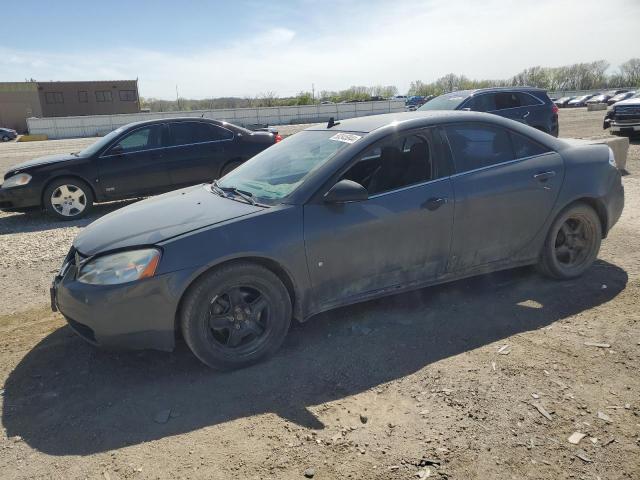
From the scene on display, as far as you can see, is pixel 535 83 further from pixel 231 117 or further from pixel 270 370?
pixel 270 370

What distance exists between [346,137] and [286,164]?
0.54m

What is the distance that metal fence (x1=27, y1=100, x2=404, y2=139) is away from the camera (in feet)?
122

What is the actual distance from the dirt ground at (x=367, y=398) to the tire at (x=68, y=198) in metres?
4.13

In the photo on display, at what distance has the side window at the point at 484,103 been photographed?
1096cm

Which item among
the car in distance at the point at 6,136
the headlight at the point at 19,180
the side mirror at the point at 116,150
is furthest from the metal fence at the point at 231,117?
the headlight at the point at 19,180

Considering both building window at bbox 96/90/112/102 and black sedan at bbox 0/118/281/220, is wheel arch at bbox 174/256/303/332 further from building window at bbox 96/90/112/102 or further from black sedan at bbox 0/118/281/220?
building window at bbox 96/90/112/102

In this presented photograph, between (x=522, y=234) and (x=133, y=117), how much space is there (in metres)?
38.8

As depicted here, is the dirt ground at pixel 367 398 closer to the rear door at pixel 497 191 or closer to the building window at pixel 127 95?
the rear door at pixel 497 191

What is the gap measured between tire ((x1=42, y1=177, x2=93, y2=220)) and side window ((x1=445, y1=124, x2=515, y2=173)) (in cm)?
644

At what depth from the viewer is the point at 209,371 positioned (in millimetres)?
3355

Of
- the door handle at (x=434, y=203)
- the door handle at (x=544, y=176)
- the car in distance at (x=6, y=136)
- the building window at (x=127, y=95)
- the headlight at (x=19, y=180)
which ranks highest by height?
the building window at (x=127, y=95)

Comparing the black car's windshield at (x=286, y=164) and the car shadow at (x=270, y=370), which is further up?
the black car's windshield at (x=286, y=164)

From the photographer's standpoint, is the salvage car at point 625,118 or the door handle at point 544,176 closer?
the door handle at point 544,176

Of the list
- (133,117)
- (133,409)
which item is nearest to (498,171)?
(133,409)
